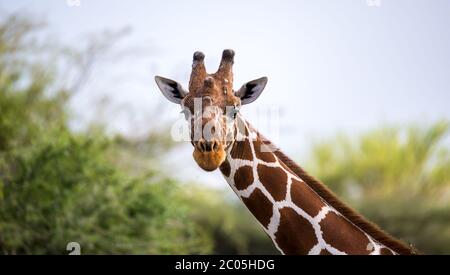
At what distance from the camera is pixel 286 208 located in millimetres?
4703

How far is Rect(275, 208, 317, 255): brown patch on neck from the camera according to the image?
464 centimetres

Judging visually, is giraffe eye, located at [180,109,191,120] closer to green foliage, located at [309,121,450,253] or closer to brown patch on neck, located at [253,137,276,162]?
brown patch on neck, located at [253,137,276,162]

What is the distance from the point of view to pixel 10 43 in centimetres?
1311

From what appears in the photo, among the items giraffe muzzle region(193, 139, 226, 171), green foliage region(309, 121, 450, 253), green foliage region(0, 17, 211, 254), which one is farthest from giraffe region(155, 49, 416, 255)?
green foliage region(309, 121, 450, 253)

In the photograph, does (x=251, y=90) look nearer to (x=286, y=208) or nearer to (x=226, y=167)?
(x=226, y=167)

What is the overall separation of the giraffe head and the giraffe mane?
0.35 meters

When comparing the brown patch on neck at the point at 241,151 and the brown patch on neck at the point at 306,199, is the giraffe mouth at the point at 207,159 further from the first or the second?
the brown patch on neck at the point at 306,199

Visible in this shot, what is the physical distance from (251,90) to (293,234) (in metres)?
0.89

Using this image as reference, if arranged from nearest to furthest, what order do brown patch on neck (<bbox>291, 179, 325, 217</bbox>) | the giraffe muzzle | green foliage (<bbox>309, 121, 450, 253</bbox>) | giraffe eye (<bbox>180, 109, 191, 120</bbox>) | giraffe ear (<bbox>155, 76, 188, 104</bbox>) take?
the giraffe muzzle < giraffe eye (<bbox>180, 109, 191, 120</bbox>) < brown patch on neck (<bbox>291, 179, 325, 217</bbox>) < giraffe ear (<bbox>155, 76, 188, 104</bbox>) < green foliage (<bbox>309, 121, 450, 253</bbox>)

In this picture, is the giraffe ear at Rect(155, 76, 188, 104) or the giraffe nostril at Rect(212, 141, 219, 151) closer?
the giraffe nostril at Rect(212, 141, 219, 151)

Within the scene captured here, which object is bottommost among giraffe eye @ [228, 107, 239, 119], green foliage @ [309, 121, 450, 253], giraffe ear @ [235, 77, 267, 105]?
green foliage @ [309, 121, 450, 253]

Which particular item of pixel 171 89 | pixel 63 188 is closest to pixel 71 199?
pixel 63 188

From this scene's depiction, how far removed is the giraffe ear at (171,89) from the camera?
189 inches
